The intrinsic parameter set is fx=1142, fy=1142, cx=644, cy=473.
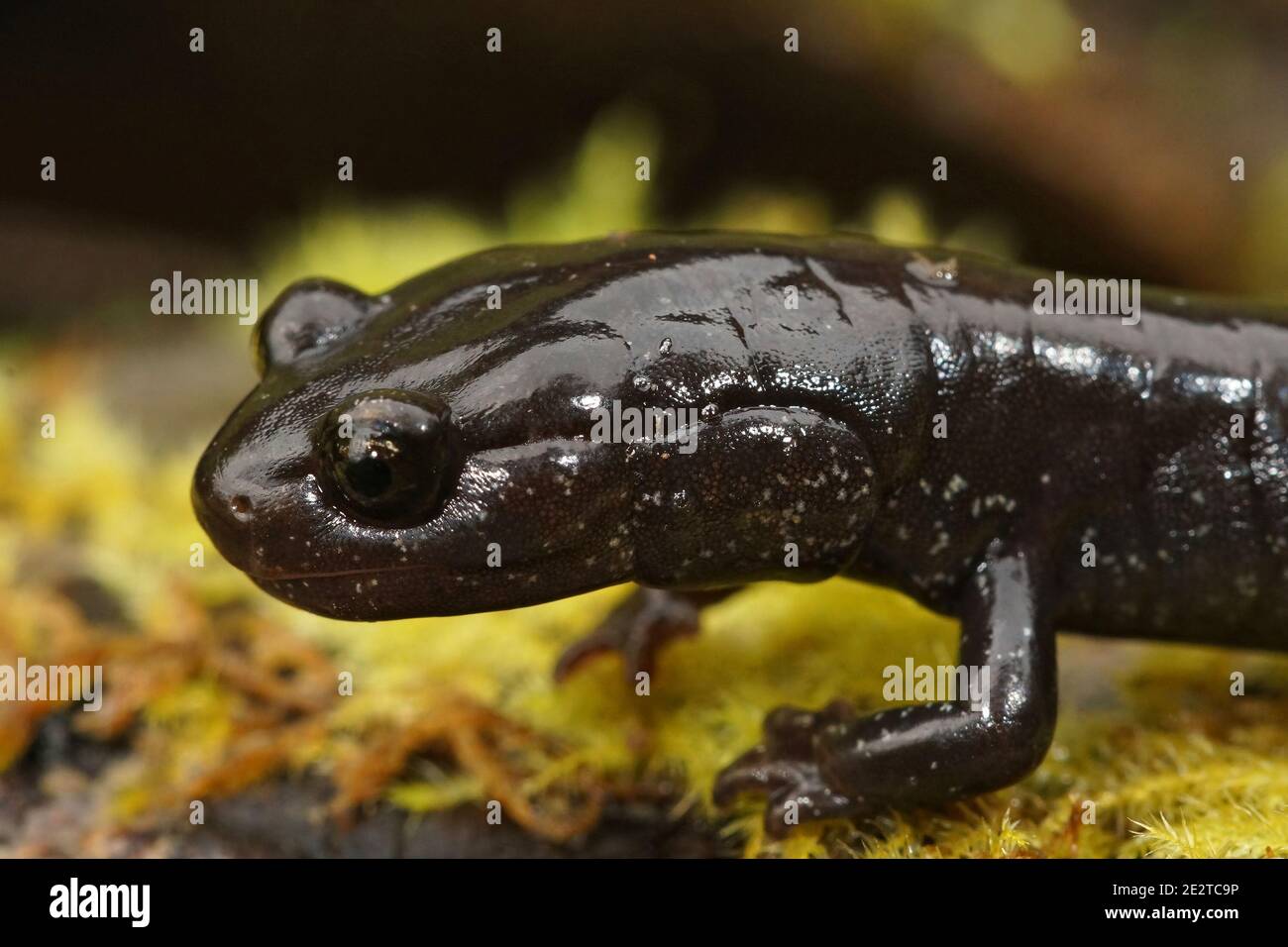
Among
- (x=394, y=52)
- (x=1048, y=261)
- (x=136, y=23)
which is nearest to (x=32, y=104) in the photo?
(x=136, y=23)

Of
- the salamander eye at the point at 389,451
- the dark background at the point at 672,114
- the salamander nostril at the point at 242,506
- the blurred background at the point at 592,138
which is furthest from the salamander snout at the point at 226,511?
the dark background at the point at 672,114

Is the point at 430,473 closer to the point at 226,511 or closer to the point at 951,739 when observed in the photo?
the point at 226,511

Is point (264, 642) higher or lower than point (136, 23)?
lower

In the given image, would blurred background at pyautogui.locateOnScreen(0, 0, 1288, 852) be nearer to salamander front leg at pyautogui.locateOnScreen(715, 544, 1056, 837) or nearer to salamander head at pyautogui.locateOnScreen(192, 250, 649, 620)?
salamander head at pyautogui.locateOnScreen(192, 250, 649, 620)

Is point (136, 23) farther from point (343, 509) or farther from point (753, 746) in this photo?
point (753, 746)

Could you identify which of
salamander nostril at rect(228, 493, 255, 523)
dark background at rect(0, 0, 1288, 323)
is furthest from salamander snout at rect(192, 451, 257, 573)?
dark background at rect(0, 0, 1288, 323)

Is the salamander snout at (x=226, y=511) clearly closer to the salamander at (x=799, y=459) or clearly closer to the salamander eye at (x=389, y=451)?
the salamander at (x=799, y=459)

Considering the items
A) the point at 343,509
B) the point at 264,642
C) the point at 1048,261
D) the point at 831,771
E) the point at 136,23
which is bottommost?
the point at 831,771
